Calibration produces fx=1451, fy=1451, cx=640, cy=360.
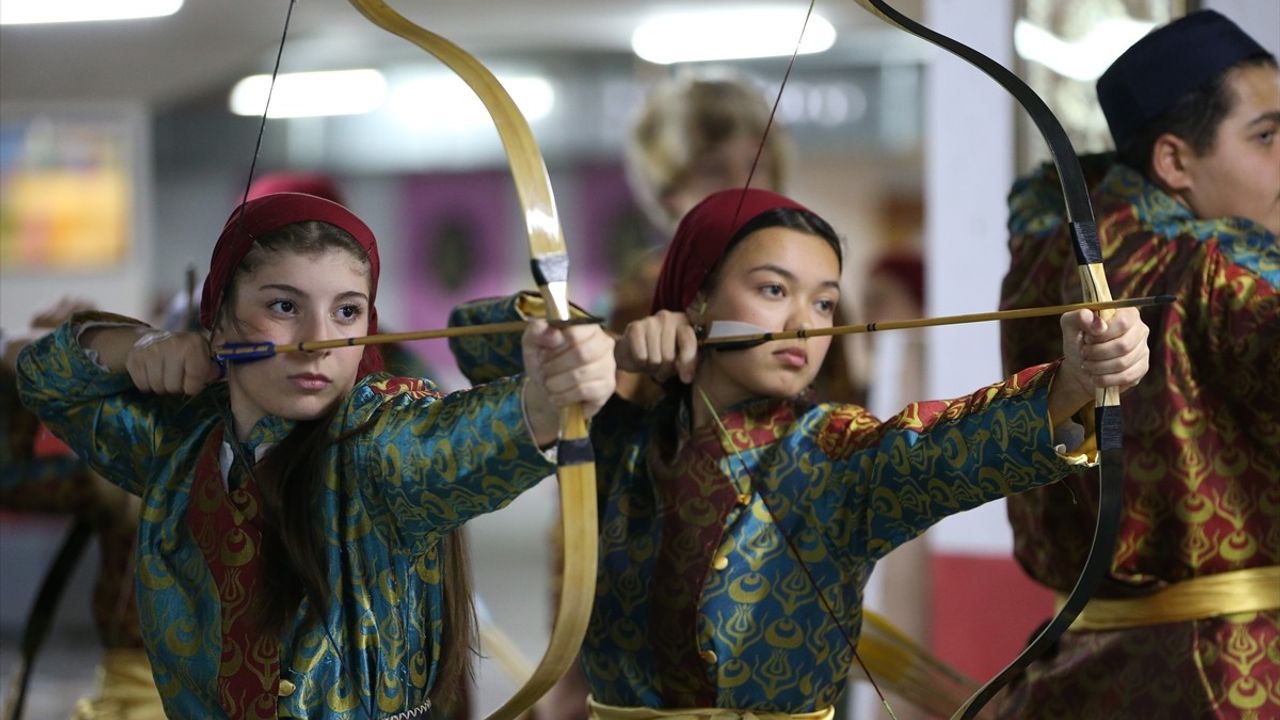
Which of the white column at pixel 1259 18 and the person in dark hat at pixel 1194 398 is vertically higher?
the white column at pixel 1259 18

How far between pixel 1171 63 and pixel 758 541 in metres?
0.67

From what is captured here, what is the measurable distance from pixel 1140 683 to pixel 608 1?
438 cm

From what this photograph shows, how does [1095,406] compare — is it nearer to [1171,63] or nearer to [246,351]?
[1171,63]

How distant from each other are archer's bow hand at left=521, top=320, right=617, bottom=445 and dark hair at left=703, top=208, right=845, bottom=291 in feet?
1.23

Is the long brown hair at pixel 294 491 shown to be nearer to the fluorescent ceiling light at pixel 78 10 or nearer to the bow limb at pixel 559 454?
the bow limb at pixel 559 454

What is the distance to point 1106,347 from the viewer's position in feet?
3.63

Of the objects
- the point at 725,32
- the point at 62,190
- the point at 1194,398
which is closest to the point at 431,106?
the point at 725,32

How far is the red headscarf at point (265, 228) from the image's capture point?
1218 millimetres

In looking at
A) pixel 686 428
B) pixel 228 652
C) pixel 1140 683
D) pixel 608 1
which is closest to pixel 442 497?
pixel 228 652

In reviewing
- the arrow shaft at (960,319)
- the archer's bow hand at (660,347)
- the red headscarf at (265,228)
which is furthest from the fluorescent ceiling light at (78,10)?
the arrow shaft at (960,319)

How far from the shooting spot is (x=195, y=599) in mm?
1219

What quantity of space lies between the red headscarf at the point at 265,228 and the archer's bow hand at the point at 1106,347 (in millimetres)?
583

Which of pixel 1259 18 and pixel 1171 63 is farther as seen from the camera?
pixel 1259 18

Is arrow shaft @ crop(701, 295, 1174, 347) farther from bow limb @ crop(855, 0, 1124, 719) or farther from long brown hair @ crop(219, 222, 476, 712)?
long brown hair @ crop(219, 222, 476, 712)
